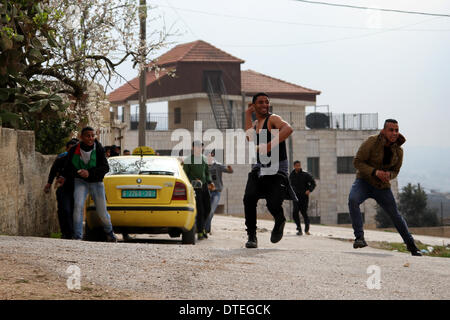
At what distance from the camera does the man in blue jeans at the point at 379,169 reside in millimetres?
10164

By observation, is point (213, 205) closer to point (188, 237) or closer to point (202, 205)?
point (202, 205)

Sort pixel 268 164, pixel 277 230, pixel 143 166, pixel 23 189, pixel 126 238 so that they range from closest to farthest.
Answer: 1. pixel 268 164
2. pixel 277 230
3. pixel 23 189
4. pixel 143 166
5. pixel 126 238

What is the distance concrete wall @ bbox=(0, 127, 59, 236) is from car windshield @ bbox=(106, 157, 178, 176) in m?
1.15

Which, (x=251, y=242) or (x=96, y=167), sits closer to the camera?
(x=251, y=242)

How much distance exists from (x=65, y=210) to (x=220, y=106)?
129ft

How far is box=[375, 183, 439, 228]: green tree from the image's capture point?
47.9 metres

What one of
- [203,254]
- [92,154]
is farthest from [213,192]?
[203,254]

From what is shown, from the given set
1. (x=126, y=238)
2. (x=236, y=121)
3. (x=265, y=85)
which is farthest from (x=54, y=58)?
(x=265, y=85)

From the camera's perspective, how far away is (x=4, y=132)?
10.4 m

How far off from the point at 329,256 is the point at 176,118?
4412cm

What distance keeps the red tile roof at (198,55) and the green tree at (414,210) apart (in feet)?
48.9

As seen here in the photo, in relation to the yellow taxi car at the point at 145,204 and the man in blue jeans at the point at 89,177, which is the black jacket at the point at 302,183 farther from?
the man in blue jeans at the point at 89,177

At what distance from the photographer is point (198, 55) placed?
5472 cm

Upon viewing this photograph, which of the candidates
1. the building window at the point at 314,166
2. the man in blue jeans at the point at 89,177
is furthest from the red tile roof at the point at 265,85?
the man in blue jeans at the point at 89,177
